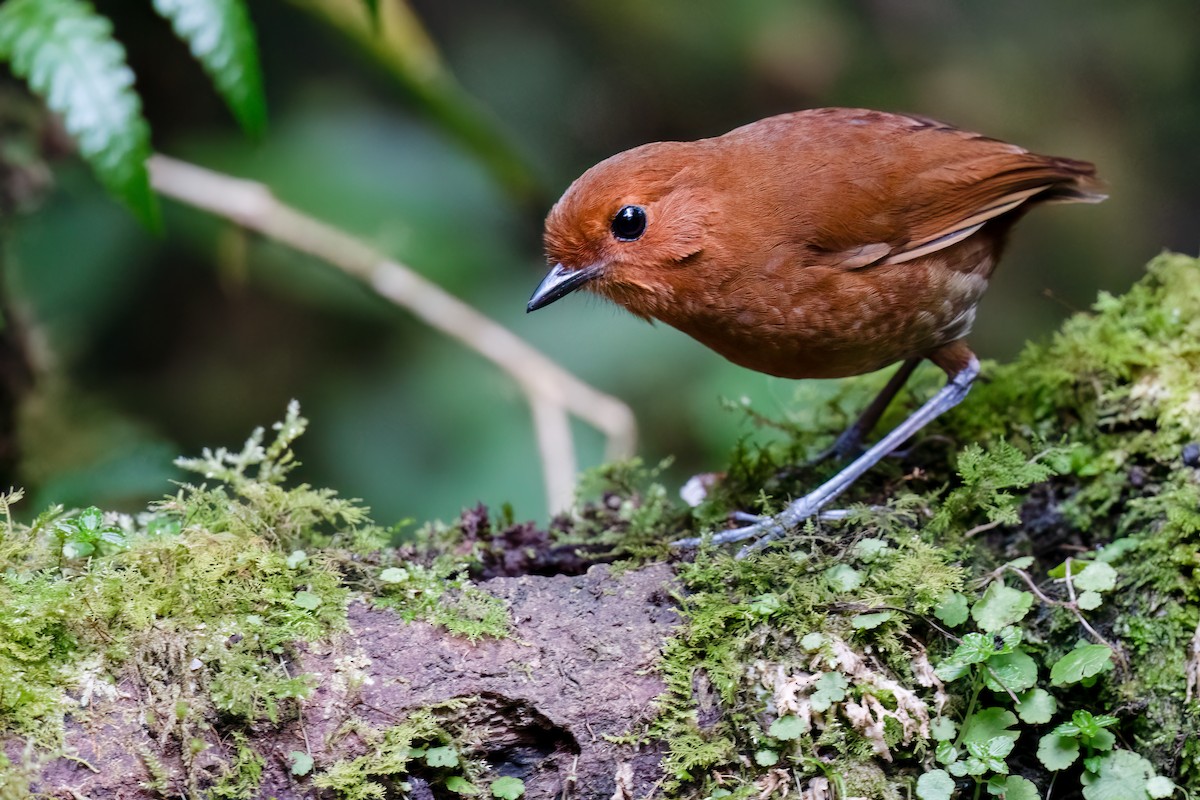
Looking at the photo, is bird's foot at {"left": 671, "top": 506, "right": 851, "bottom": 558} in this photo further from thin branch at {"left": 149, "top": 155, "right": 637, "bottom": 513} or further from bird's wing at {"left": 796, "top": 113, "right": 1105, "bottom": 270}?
thin branch at {"left": 149, "top": 155, "right": 637, "bottom": 513}

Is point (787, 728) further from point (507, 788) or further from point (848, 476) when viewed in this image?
point (848, 476)

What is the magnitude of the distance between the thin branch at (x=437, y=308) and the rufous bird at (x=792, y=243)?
1.41m

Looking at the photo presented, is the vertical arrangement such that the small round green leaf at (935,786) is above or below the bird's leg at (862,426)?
below

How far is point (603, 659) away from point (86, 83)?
2.07m

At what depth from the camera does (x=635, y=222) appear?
8.98 feet

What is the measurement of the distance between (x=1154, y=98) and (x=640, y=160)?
472cm

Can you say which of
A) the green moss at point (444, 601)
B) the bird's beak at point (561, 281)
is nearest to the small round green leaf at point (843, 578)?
the green moss at point (444, 601)

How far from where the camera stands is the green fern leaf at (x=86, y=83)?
111 inches

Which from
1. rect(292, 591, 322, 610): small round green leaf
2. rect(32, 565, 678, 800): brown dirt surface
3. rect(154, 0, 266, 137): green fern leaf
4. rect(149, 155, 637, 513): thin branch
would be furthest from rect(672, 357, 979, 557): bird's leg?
rect(154, 0, 266, 137): green fern leaf

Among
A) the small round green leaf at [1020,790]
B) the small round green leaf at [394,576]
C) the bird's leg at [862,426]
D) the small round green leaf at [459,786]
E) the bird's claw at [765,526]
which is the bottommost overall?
the small round green leaf at [1020,790]

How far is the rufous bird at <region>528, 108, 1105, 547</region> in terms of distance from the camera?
2.72 meters

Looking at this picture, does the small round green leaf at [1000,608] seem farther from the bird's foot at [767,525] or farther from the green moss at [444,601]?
the green moss at [444,601]

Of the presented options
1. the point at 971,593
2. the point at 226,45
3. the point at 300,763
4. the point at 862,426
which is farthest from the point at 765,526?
the point at 226,45

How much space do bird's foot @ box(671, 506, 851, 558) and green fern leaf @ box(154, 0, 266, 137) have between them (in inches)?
67.0
